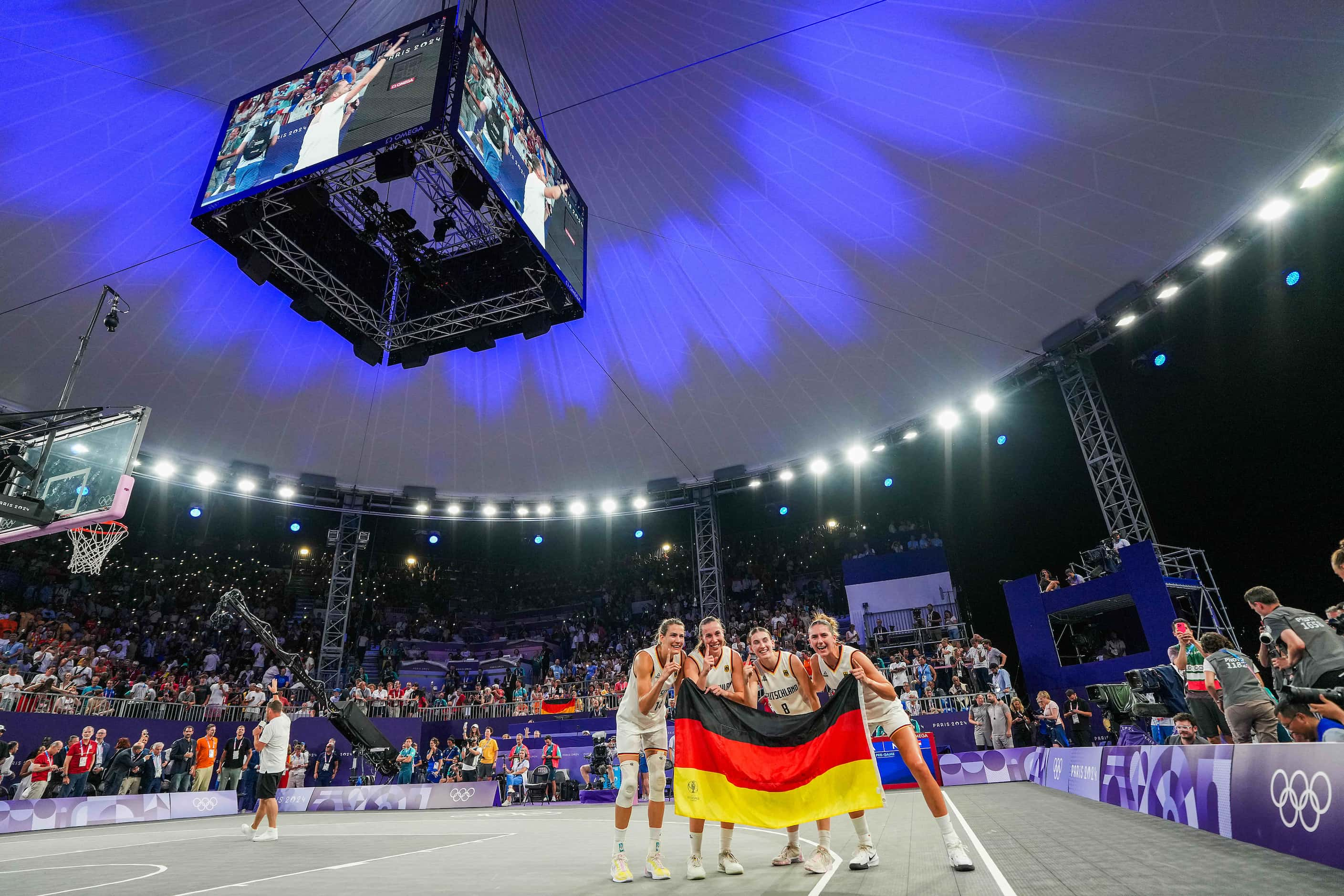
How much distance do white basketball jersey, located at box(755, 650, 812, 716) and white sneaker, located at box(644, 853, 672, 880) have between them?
5.10 ft

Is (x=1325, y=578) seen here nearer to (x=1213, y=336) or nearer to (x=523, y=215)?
(x=1213, y=336)

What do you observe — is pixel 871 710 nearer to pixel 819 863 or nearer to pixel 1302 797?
pixel 819 863

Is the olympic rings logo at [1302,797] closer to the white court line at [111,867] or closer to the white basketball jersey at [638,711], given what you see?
the white basketball jersey at [638,711]

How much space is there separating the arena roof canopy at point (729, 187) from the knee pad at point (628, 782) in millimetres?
12624

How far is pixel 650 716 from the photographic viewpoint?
5465 millimetres

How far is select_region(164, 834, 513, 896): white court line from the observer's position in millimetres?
4504

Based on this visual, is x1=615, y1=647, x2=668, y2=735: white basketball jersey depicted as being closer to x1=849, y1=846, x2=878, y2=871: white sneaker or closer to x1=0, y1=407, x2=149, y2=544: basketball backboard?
x1=849, y1=846, x2=878, y2=871: white sneaker

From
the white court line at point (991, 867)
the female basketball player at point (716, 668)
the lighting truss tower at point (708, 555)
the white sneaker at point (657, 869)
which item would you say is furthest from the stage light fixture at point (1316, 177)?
the lighting truss tower at point (708, 555)

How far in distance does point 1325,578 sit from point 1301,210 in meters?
7.67

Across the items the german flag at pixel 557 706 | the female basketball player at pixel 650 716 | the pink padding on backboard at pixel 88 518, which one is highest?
the pink padding on backboard at pixel 88 518

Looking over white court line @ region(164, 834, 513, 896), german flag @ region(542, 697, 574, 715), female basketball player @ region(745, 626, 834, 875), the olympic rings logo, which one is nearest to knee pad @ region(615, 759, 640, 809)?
female basketball player @ region(745, 626, 834, 875)

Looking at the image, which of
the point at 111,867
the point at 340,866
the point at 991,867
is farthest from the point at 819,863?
the point at 111,867

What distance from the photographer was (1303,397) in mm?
15320

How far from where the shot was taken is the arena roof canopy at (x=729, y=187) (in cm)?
1207
